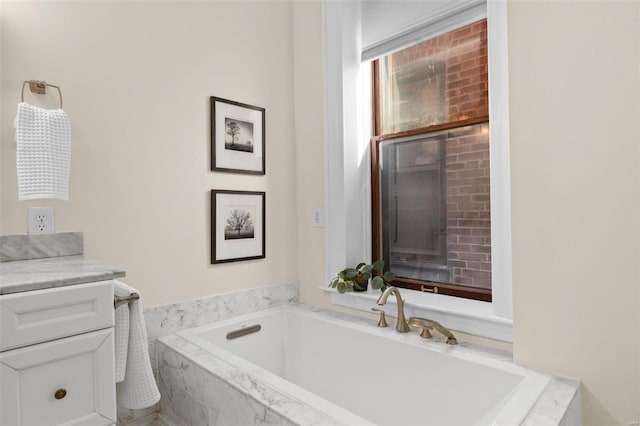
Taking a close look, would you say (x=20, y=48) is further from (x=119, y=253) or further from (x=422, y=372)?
(x=422, y=372)

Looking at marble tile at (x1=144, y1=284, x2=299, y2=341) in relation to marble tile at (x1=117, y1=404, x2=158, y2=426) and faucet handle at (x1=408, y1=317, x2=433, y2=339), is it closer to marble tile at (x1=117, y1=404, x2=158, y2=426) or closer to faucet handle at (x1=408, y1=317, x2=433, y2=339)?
marble tile at (x1=117, y1=404, x2=158, y2=426)

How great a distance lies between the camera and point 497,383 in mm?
1418

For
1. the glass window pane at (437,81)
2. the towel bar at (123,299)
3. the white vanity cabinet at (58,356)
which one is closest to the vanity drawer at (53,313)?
the white vanity cabinet at (58,356)

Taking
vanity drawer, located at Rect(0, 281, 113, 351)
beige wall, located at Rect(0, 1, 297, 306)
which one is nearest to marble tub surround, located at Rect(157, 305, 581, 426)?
beige wall, located at Rect(0, 1, 297, 306)

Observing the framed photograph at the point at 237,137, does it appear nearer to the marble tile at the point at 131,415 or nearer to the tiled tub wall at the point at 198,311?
the tiled tub wall at the point at 198,311

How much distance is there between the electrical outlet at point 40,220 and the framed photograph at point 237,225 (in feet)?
2.40

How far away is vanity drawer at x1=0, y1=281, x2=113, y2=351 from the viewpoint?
1020 mm

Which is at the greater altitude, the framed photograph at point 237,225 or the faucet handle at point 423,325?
the framed photograph at point 237,225

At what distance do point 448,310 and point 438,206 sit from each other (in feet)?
1.92

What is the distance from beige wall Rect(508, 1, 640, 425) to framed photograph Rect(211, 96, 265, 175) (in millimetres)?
1409

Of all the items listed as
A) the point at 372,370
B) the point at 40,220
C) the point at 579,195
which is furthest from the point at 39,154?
the point at 579,195

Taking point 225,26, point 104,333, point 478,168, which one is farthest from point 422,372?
point 225,26

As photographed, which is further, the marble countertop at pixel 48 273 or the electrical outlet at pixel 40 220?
the electrical outlet at pixel 40 220

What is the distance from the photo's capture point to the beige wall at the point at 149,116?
61.7 inches
